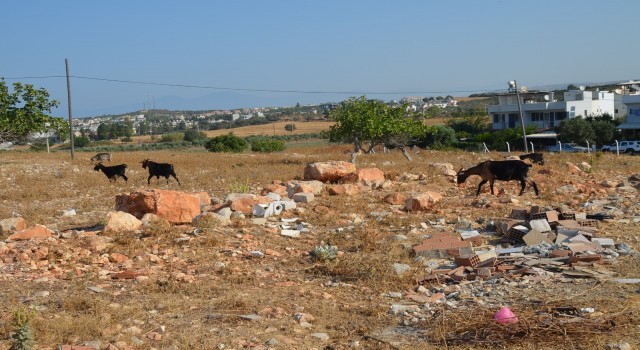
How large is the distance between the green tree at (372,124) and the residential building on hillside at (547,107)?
33.9m

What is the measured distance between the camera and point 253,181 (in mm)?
20312

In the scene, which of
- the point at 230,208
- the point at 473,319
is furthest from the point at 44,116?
the point at 473,319

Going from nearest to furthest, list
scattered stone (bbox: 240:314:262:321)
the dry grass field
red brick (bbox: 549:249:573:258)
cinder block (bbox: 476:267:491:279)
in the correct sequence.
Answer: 1. the dry grass field
2. scattered stone (bbox: 240:314:262:321)
3. cinder block (bbox: 476:267:491:279)
4. red brick (bbox: 549:249:573:258)

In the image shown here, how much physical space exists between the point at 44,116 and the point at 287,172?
12.8 meters

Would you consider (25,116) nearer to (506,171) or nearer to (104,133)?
(506,171)

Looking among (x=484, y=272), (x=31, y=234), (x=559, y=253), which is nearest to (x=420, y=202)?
(x=559, y=253)

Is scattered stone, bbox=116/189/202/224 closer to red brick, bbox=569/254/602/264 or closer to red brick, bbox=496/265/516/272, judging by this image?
red brick, bbox=496/265/516/272

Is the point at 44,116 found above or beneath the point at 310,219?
above

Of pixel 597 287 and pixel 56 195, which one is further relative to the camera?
pixel 56 195

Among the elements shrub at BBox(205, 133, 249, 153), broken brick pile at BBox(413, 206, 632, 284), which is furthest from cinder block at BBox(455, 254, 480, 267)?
shrub at BBox(205, 133, 249, 153)

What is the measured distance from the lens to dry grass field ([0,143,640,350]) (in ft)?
20.7

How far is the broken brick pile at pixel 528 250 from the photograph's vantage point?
848cm

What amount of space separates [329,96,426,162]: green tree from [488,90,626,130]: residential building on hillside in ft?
111

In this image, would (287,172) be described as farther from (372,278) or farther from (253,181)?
(372,278)
